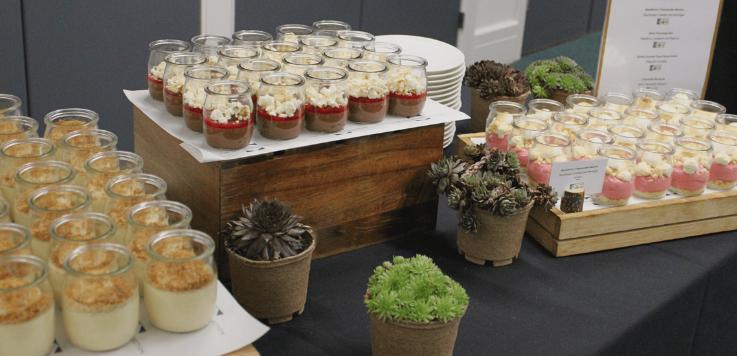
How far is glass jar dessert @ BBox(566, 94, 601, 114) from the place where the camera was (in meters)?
2.19

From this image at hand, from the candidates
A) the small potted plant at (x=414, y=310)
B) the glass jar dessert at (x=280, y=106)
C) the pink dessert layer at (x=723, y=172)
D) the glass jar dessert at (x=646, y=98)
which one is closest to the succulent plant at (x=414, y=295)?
the small potted plant at (x=414, y=310)

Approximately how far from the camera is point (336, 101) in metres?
1.69

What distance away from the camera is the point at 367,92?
5.72 feet

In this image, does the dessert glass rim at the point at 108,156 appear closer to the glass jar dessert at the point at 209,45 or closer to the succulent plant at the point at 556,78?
the glass jar dessert at the point at 209,45

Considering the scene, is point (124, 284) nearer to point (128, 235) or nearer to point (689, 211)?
point (128, 235)

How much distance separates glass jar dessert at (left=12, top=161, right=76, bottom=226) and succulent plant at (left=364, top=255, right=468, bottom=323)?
548 millimetres

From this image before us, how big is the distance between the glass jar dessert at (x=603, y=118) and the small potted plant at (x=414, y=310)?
2.77ft

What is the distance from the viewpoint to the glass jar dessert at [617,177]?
1.87 m

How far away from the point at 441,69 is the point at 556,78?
1.44 ft

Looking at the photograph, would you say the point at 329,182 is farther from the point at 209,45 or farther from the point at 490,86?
the point at 490,86

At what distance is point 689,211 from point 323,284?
0.87m

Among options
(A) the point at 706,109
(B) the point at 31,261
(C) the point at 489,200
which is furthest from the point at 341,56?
(A) the point at 706,109

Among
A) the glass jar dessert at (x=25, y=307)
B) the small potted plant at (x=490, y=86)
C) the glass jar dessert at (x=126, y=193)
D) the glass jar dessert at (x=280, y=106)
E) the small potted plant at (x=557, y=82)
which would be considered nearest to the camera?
the glass jar dessert at (x=25, y=307)

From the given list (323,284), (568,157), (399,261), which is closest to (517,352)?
(399,261)
